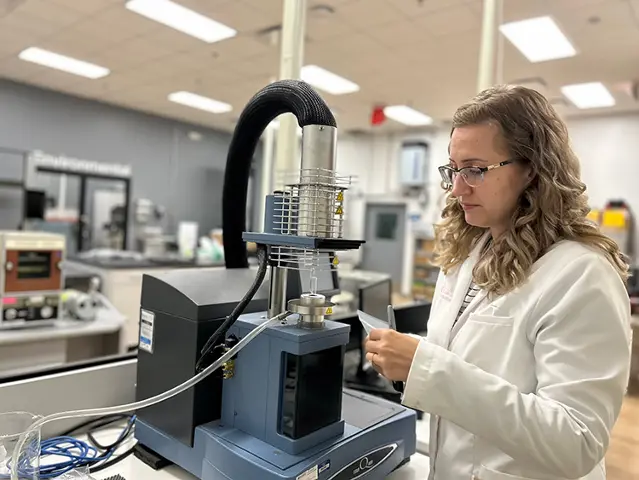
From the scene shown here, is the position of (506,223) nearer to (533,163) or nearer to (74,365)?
(533,163)

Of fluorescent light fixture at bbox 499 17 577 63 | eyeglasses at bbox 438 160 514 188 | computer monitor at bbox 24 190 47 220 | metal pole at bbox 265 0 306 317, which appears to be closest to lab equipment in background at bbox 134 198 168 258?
computer monitor at bbox 24 190 47 220

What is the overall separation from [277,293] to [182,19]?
3974 millimetres

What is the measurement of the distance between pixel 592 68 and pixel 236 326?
5.13m

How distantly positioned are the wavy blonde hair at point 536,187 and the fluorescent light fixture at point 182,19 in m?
3.79

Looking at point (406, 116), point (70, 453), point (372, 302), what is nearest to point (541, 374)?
point (70, 453)

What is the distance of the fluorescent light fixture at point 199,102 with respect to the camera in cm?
684

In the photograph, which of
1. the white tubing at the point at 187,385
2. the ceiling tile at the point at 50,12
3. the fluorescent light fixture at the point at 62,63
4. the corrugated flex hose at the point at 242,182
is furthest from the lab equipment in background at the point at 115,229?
the white tubing at the point at 187,385

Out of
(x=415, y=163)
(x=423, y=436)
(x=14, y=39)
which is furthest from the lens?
(x=415, y=163)

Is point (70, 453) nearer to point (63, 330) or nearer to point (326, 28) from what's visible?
point (63, 330)

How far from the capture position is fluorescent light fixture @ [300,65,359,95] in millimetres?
5329

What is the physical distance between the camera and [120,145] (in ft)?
25.1

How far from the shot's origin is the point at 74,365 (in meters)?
1.33

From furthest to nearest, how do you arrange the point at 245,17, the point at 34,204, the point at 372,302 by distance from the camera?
the point at 34,204 < the point at 245,17 < the point at 372,302

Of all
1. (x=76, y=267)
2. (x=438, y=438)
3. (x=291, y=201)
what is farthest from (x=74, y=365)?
(x=76, y=267)
